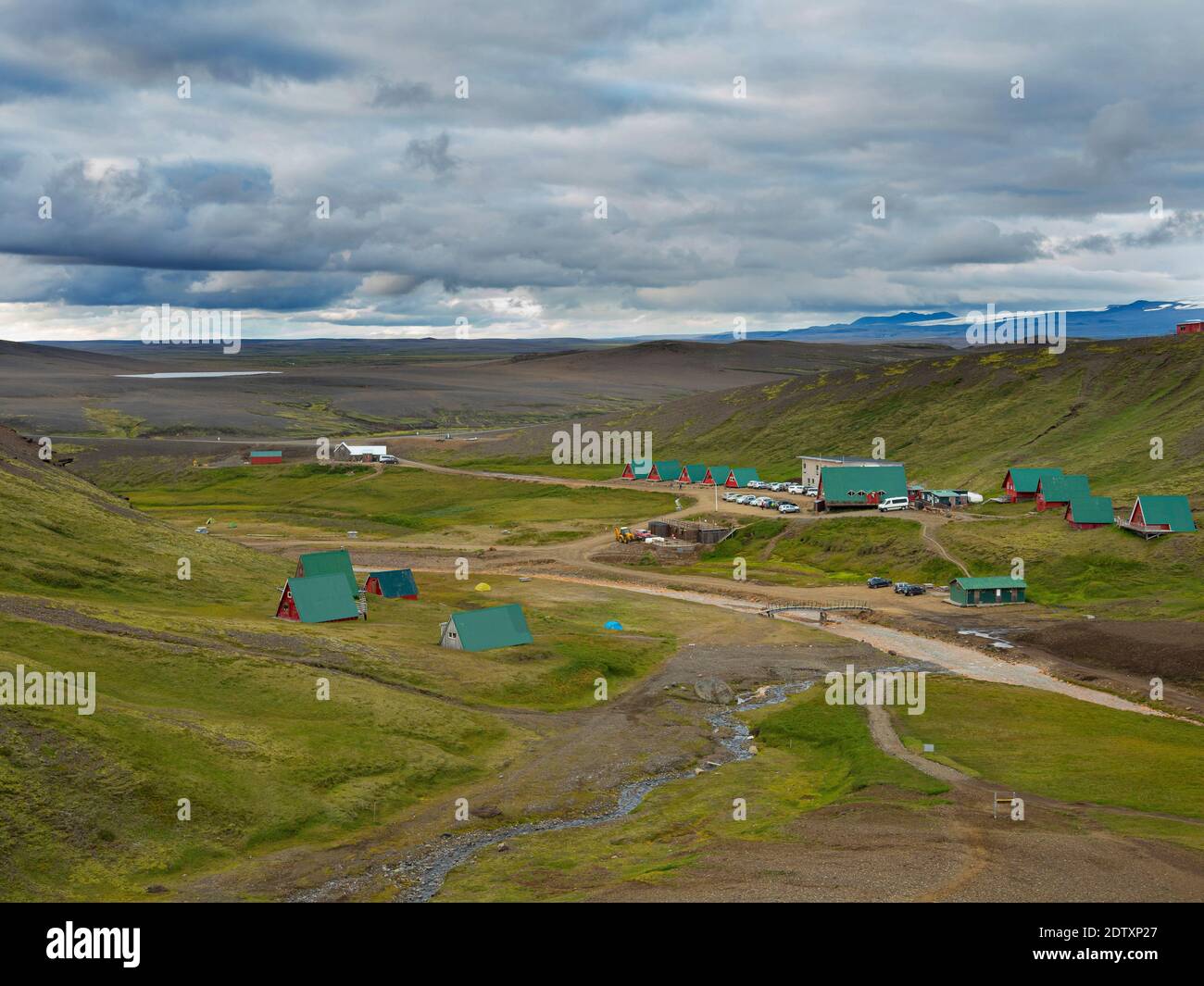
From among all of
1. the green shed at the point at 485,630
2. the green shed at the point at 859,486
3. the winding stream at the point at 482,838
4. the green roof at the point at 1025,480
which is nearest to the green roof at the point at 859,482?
the green shed at the point at 859,486

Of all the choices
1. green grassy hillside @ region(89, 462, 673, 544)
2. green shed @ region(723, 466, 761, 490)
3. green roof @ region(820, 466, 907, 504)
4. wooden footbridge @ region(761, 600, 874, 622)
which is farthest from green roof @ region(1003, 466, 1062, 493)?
green shed @ region(723, 466, 761, 490)

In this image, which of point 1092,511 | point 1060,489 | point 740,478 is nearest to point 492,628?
point 1092,511

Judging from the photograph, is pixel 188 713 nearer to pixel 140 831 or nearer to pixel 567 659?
pixel 140 831

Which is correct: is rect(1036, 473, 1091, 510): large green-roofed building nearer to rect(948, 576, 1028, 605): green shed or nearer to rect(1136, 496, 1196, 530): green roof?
rect(1136, 496, 1196, 530): green roof

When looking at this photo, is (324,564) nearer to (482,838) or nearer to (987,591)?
(482,838)
